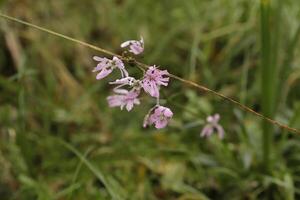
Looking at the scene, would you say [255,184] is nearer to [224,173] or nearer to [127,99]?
[224,173]

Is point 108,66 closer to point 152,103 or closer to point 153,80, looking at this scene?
point 153,80

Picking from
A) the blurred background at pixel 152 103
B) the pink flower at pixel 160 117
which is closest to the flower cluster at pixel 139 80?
the pink flower at pixel 160 117

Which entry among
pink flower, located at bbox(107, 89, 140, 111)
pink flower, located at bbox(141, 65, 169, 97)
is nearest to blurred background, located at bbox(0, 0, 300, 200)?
pink flower, located at bbox(107, 89, 140, 111)

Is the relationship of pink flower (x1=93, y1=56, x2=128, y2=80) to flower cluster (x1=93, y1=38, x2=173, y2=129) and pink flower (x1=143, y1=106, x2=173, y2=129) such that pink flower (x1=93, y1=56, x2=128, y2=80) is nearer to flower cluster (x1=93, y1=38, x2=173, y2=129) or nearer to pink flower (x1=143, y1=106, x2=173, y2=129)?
flower cluster (x1=93, y1=38, x2=173, y2=129)

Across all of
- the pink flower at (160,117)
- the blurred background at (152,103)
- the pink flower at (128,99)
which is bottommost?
the pink flower at (160,117)

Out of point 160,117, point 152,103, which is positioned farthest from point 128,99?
point 152,103

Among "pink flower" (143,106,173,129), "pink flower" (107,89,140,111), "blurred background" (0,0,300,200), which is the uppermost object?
"blurred background" (0,0,300,200)

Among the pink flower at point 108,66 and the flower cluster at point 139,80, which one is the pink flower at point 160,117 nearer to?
the flower cluster at point 139,80

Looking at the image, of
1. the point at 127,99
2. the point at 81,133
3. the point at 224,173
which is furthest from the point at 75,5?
the point at 127,99
